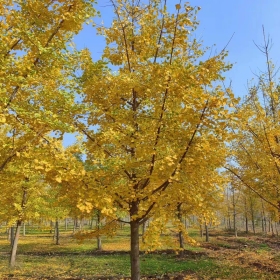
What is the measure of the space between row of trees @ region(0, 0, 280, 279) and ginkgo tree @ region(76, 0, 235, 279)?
19 mm

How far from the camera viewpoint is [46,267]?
46.1ft

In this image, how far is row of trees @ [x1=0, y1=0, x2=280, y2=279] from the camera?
394cm

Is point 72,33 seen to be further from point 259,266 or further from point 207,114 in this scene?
point 259,266

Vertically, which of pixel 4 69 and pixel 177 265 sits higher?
pixel 4 69

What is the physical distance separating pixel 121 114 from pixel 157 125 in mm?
869

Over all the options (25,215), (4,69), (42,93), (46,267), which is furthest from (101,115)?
(46,267)

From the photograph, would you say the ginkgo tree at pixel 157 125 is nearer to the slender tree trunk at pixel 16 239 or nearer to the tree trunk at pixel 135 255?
the tree trunk at pixel 135 255

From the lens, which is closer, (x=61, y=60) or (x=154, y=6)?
(x=61, y=60)

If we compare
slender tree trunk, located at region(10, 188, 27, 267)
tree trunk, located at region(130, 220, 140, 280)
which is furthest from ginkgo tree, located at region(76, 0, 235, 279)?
slender tree trunk, located at region(10, 188, 27, 267)

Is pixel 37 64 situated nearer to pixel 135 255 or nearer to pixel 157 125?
pixel 157 125

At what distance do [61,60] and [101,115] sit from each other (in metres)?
1.33

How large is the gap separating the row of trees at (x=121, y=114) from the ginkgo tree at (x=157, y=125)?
0.06ft

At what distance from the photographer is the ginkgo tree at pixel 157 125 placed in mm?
3902

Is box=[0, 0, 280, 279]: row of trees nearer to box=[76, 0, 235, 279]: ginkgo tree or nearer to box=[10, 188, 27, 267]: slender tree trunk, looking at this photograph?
box=[76, 0, 235, 279]: ginkgo tree
